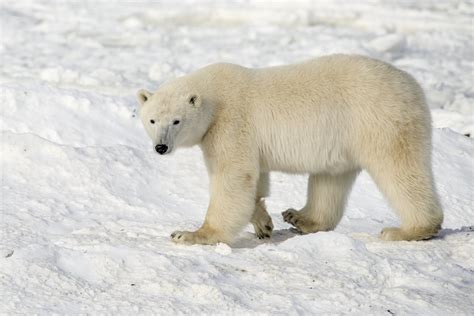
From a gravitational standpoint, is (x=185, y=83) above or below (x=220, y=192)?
above

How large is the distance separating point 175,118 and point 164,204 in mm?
1378

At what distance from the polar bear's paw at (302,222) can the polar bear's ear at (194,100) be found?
0.94 meters

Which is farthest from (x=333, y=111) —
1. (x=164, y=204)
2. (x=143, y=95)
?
(x=164, y=204)

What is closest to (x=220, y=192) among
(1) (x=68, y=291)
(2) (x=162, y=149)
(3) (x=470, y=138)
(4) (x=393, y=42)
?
(2) (x=162, y=149)

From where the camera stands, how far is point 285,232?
16.2 feet

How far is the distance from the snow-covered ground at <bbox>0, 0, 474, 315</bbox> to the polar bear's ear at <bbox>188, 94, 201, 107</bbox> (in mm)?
721

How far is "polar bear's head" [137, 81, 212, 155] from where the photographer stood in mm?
4309

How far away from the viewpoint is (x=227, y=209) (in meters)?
4.29

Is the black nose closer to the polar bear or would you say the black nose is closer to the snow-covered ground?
the polar bear

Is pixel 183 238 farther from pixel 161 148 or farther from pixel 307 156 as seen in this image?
pixel 307 156

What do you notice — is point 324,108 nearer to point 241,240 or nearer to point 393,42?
point 241,240

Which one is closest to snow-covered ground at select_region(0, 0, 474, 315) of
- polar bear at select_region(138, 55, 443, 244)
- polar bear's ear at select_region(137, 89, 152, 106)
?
polar bear at select_region(138, 55, 443, 244)

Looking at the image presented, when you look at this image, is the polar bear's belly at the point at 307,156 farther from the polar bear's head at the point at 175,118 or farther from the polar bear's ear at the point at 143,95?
the polar bear's ear at the point at 143,95

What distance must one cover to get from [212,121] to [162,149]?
333 millimetres
